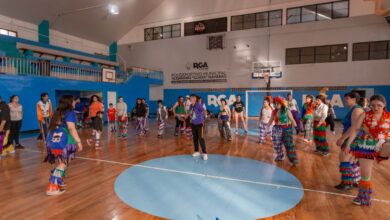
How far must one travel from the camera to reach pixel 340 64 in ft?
51.2

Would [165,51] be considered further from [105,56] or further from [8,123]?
[8,123]

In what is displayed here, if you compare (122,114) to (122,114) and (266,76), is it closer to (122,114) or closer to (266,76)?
(122,114)

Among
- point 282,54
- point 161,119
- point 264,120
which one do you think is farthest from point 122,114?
point 282,54

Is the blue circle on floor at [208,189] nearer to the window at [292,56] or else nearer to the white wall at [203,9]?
the window at [292,56]

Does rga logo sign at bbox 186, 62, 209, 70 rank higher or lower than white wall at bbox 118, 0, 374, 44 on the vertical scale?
lower

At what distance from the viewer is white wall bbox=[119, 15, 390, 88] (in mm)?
14945

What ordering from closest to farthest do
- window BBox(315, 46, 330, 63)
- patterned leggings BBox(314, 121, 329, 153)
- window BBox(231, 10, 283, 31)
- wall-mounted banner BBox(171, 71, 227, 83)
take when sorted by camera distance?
patterned leggings BBox(314, 121, 329, 153), window BBox(315, 46, 330, 63), window BBox(231, 10, 283, 31), wall-mounted banner BBox(171, 71, 227, 83)

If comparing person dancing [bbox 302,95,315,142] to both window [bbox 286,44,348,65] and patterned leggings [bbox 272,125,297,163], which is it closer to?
patterned leggings [bbox 272,125,297,163]

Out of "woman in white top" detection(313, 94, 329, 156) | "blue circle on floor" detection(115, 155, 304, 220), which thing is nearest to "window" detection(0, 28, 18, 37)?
"blue circle on floor" detection(115, 155, 304, 220)

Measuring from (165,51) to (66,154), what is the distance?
18.6 metres

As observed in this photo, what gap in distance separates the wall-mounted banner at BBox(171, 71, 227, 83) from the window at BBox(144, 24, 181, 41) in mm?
3707

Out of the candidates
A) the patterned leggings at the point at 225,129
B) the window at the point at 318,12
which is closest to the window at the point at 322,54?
the window at the point at 318,12

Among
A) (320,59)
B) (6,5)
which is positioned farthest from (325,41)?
(6,5)

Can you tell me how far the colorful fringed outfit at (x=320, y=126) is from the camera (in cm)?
583
